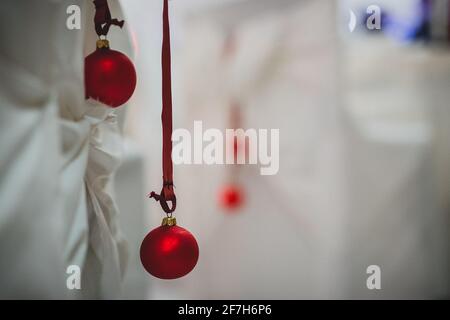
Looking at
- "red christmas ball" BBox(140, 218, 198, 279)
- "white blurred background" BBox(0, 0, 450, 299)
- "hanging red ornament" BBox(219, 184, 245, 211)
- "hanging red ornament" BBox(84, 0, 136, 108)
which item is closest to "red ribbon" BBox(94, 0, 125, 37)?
"hanging red ornament" BBox(84, 0, 136, 108)

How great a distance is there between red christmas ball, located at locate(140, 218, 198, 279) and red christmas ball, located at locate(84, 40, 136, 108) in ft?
0.53

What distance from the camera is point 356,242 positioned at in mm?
988

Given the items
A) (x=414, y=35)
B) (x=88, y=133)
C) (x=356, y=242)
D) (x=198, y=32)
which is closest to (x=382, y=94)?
(x=414, y=35)

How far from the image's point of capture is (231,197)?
3.61ft

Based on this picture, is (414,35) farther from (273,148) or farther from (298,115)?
(273,148)

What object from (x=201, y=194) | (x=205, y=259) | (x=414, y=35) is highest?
(x=414, y=35)

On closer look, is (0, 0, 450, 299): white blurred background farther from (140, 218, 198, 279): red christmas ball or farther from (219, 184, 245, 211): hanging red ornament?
(140, 218, 198, 279): red christmas ball

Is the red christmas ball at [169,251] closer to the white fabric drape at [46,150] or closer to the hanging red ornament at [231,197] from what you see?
the white fabric drape at [46,150]

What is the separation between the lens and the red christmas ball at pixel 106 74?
0.49 meters

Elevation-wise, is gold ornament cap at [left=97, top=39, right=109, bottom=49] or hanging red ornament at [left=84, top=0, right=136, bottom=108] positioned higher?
gold ornament cap at [left=97, top=39, right=109, bottom=49]

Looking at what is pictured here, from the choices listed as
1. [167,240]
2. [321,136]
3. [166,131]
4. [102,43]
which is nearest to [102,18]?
[102,43]

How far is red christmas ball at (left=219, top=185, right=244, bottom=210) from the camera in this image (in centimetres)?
109

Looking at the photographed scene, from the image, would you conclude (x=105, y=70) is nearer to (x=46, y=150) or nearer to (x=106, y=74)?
(x=106, y=74)
